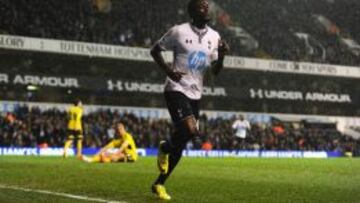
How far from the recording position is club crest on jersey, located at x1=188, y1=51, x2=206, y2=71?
7664 mm

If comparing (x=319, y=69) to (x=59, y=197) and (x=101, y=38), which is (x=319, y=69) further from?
(x=59, y=197)

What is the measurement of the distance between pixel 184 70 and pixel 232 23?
35365 mm

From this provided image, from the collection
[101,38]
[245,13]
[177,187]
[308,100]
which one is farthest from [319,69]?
[177,187]

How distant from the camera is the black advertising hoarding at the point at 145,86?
33.2 metres

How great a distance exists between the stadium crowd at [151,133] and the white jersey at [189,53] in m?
21.4

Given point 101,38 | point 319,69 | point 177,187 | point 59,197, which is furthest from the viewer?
point 319,69

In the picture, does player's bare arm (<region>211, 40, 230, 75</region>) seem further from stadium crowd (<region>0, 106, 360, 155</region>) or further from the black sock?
stadium crowd (<region>0, 106, 360, 155</region>)

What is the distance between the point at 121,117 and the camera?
32156 mm

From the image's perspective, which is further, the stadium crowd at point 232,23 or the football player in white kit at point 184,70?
the stadium crowd at point 232,23

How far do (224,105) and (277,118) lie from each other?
4279 millimetres

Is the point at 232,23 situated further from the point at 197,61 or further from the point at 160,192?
the point at 160,192

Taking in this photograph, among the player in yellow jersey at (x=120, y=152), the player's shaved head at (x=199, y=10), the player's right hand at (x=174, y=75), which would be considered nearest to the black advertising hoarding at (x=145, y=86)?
the player in yellow jersey at (x=120, y=152)

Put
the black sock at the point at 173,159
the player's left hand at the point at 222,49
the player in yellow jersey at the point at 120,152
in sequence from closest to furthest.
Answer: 1. the black sock at the point at 173,159
2. the player's left hand at the point at 222,49
3. the player in yellow jersey at the point at 120,152

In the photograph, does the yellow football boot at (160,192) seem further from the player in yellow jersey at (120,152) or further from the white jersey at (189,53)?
the player in yellow jersey at (120,152)
